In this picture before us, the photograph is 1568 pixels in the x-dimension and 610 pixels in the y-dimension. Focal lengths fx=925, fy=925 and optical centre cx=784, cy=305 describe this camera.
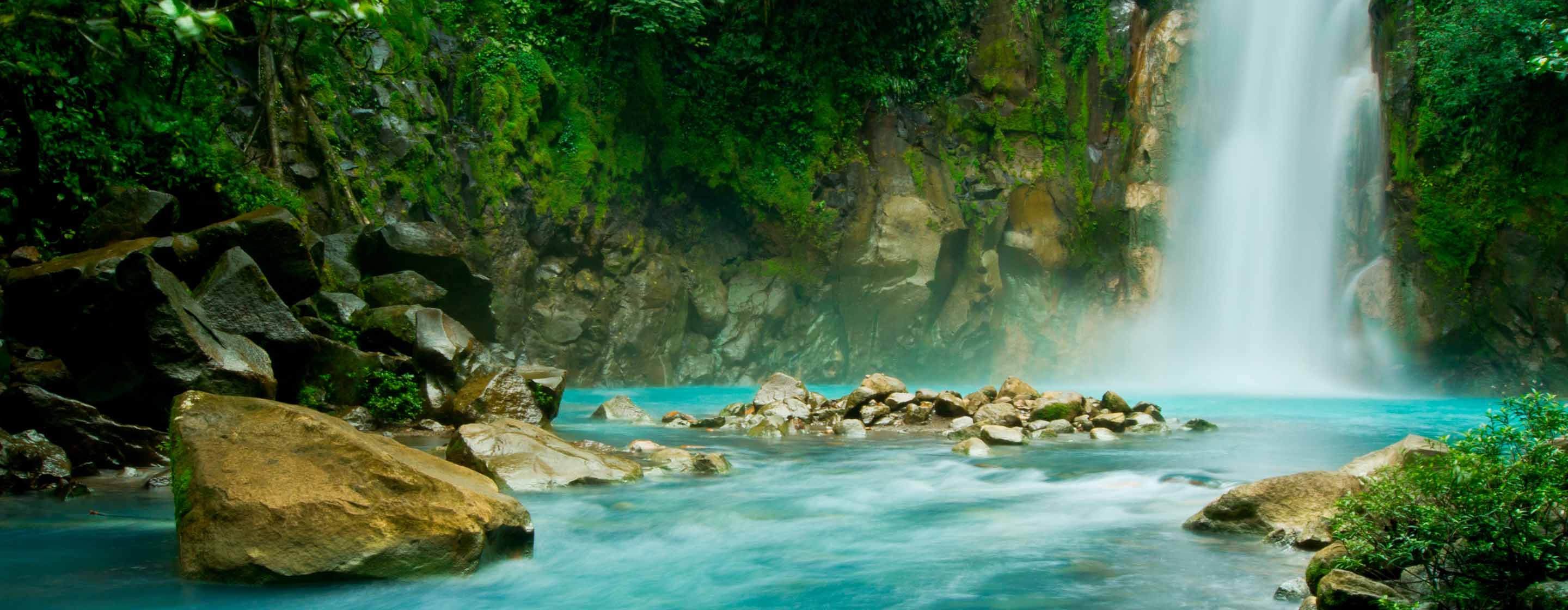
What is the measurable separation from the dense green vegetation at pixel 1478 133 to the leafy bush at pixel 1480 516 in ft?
59.2

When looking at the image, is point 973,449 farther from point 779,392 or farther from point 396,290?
point 396,290

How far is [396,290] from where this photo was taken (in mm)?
10883

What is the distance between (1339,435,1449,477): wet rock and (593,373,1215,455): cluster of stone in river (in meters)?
4.37

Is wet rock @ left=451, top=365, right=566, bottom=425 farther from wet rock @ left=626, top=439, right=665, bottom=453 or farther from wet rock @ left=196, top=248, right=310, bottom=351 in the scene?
wet rock @ left=196, top=248, right=310, bottom=351

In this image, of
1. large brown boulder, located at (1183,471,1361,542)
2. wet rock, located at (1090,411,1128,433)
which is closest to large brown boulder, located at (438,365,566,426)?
large brown boulder, located at (1183,471,1361,542)

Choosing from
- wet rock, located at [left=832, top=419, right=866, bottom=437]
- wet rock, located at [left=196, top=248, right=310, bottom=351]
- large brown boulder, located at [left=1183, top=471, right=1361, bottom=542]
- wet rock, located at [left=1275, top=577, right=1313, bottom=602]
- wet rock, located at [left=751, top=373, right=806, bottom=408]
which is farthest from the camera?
wet rock, located at [left=751, top=373, right=806, bottom=408]

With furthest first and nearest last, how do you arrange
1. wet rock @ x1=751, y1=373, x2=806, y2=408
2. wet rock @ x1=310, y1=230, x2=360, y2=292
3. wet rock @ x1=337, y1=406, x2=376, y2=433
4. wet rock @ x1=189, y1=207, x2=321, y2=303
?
wet rock @ x1=751, y1=373, x2=806, y2=408, wet rock @ x1=310, y1=230, x2=360, y2=292, wet rock @ x1=337, y1=406, x2=376, y2=433, wet rock @ x1=189, y1=207, x2=321, y2=303

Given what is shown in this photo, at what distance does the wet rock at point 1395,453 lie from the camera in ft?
19.1

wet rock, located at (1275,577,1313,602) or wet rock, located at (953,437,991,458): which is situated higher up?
wet rock, located at (953,437,991,458)

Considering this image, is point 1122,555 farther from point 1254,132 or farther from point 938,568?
point 1254,132

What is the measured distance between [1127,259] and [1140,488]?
18.2 metres

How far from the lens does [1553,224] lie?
60.9ft

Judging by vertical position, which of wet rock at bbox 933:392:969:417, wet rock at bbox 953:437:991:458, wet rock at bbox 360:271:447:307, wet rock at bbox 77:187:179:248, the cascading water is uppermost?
the cascading water

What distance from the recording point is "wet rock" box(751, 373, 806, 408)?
43.2 feet
